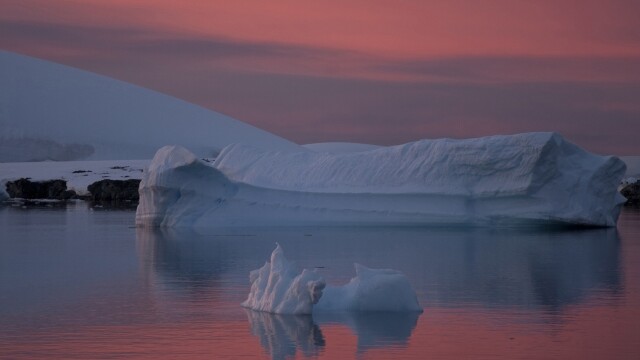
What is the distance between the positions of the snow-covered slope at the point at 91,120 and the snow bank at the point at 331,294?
48.0 m

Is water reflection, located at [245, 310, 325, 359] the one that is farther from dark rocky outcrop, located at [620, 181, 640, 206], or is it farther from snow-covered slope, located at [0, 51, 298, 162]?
snow-covered slope, located at [0, 51, 298, 162]

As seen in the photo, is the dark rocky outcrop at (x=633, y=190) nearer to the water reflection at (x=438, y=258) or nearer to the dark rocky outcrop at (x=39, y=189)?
the dark rocky outcrop at (x=39, y=189)

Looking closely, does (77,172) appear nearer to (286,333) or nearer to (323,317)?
(323,317)

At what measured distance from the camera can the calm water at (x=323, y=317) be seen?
7.63 metres

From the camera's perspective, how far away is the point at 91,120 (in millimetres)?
61562

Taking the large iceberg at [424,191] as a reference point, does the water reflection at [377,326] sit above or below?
below

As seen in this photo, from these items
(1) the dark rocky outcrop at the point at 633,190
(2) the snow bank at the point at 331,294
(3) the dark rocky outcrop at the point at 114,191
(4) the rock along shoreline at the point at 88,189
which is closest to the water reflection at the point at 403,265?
(2) the snow bank at the point at 331,294

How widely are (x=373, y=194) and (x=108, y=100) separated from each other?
46.8 metres

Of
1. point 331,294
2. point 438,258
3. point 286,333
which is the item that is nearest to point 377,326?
point 286,333

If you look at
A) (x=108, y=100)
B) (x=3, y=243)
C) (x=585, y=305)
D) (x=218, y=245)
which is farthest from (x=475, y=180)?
(x=108, y=100)

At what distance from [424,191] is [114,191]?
21.4m

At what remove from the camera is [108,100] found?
213 ft

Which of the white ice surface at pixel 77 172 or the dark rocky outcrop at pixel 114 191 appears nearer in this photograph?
the dark rocky outcrop at pixel 114 191

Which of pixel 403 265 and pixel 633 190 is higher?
pixel 633 190
